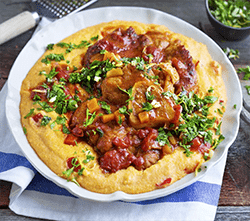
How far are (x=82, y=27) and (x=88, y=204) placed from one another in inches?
173

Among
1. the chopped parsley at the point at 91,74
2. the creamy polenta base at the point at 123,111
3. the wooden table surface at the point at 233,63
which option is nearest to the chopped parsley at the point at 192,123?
the creamy polenta base at the point at 123,111

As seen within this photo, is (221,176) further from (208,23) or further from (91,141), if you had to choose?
(208,23)

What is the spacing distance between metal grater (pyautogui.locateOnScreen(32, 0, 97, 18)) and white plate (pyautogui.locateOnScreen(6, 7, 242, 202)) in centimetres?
92

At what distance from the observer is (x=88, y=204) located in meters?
5.77

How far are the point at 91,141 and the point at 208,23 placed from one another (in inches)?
218

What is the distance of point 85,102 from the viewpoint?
19.8 feet

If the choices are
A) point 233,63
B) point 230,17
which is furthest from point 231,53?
point 230,17

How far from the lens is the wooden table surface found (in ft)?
19.9

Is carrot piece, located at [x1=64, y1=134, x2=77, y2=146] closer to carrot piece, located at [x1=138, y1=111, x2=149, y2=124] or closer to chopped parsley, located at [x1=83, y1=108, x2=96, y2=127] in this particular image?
chopped parsley, located at [x1=83, y1=108, x2=96, y2=127]

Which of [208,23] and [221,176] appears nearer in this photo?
[221,176]

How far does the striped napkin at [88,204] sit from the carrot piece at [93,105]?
167 cm

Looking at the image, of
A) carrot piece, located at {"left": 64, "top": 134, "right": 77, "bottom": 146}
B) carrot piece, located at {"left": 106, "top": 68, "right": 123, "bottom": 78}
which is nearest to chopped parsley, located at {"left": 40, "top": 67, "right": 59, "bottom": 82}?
carrot piece, located at {"left": 106, "top": 68, "right": 123, "bottom": 78}

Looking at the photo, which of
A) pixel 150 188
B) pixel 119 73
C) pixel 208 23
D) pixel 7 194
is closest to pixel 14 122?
pixel 7 194

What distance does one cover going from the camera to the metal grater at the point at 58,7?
27.1 feet
